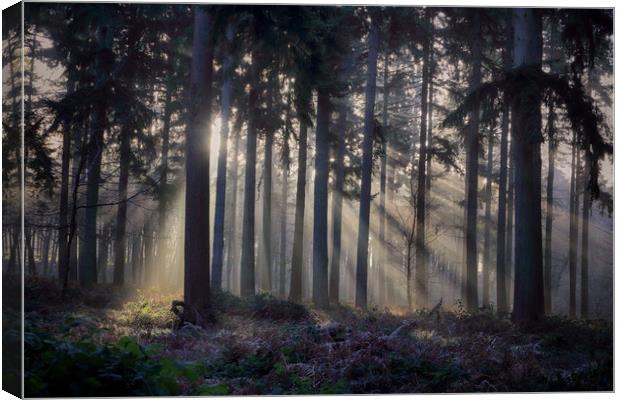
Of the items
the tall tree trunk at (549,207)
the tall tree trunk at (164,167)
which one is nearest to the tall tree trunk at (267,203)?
the tall tree trunk at (164,167)

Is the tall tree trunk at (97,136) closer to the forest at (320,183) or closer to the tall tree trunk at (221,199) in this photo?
the forest at (320,183)

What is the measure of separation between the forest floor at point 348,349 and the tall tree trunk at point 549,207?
1391 mm

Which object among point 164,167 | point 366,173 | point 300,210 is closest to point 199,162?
point 164,167

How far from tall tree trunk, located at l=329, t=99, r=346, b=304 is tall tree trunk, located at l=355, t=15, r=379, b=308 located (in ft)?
1.97

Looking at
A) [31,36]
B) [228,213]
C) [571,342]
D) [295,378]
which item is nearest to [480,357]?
[571,342]

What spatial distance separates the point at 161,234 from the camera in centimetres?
1630

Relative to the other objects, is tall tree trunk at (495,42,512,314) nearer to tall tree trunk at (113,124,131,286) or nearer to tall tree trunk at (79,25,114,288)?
tall tree trunk at (79,25,114,288)

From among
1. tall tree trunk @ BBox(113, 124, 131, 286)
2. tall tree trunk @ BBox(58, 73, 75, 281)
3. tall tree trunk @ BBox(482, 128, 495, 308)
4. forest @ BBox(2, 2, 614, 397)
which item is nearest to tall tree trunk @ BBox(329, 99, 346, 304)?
forest @ BBox(2, 2, 614, 397)

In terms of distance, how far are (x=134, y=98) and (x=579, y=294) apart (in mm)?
8281

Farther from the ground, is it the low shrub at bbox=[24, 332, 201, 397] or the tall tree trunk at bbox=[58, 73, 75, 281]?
the tall tree trunk at bbox=[58, 73, 75, 281]

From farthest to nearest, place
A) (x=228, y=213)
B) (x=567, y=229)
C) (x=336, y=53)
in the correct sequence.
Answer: (x=228, y=213)
(x=567, y=229)
(x=336, y=53)

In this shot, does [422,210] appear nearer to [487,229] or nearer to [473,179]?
[473,179]

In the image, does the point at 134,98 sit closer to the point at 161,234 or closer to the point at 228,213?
the point at 161,234

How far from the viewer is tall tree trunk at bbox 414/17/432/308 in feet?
34.5
